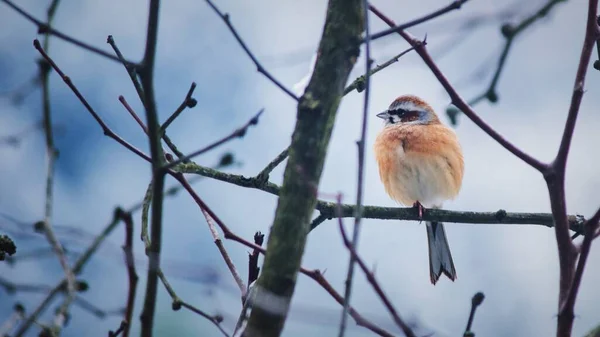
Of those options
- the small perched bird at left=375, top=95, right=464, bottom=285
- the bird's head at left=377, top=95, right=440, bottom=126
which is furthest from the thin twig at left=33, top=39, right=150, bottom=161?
the bird's head at left=377, top=95, right=440, bottom=126

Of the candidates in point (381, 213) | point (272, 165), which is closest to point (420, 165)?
point (381, 213)

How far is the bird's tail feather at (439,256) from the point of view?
15.4 feet

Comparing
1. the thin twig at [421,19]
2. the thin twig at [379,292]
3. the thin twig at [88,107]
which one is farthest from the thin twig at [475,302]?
the thin twig at [88,107]

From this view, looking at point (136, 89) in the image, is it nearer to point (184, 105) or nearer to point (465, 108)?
point (184, 105)

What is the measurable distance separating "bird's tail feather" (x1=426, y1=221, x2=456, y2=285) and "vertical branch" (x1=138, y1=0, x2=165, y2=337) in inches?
135

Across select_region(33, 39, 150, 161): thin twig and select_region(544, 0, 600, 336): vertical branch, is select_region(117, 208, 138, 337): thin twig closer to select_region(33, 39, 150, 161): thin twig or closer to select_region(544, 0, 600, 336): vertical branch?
select_region(33, 39, 150, 161): thin twig

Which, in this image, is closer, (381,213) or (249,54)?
(249,54)

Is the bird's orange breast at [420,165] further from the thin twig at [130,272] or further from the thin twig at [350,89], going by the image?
the thin twig at [130,272]

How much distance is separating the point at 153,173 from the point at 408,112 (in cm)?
441

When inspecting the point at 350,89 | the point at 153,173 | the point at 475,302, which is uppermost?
the point at 350,89

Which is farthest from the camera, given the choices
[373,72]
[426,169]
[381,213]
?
[426,169]

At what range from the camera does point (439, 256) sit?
4805mm

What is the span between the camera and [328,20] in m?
1.62

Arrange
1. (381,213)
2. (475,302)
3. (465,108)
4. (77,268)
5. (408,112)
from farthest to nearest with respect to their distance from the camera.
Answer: (408,112) < (381,213) < (465,108) < (475,302) < (77,268)
